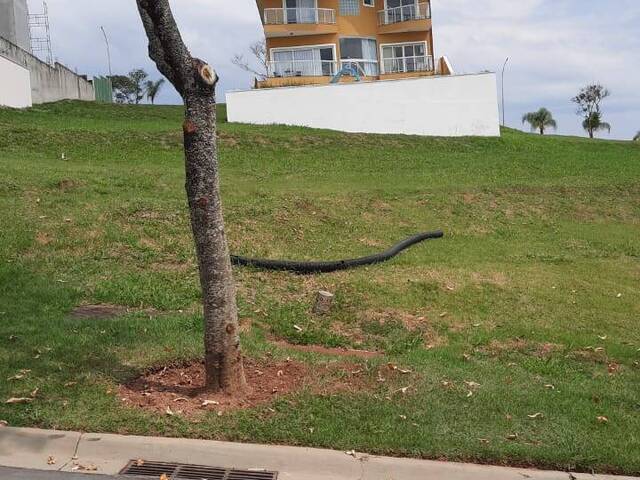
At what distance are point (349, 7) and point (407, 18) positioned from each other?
3144 millimetres

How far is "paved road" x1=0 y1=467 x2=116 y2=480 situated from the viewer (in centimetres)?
379

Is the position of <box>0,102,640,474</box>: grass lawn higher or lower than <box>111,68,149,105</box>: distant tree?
lower

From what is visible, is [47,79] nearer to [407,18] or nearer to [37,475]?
[407,18]

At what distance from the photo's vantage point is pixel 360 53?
35812 mm

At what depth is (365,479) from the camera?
13.2 ft

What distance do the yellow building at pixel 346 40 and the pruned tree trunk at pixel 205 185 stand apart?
2846 cm

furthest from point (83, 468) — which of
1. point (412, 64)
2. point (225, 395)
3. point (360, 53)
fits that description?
point (360, 53)

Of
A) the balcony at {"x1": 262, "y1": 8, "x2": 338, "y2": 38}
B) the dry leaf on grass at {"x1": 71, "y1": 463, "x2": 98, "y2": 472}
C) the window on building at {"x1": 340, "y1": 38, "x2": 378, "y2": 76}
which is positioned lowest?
the dry leaf on grass at {"x1": 71, "y1": 463, "x2": 98, "y2": 472}

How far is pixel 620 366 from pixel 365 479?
361 centimetres

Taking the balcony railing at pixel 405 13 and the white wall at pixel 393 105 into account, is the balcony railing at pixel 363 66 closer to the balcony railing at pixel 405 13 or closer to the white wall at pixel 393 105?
the balcony railing at pixel 405 13

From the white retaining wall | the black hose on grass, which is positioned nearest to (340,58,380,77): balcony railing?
the white retaining wall

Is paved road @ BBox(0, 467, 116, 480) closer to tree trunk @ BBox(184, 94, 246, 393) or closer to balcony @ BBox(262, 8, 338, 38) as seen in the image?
tree trunk @ BBox(184, 94, 246, 393)

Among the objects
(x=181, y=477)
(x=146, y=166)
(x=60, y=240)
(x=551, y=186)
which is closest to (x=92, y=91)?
(x=146, y=166)

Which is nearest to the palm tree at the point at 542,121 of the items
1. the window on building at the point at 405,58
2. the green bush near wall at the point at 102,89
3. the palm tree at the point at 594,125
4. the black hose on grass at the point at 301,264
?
the palm tree at the point at 594,125
